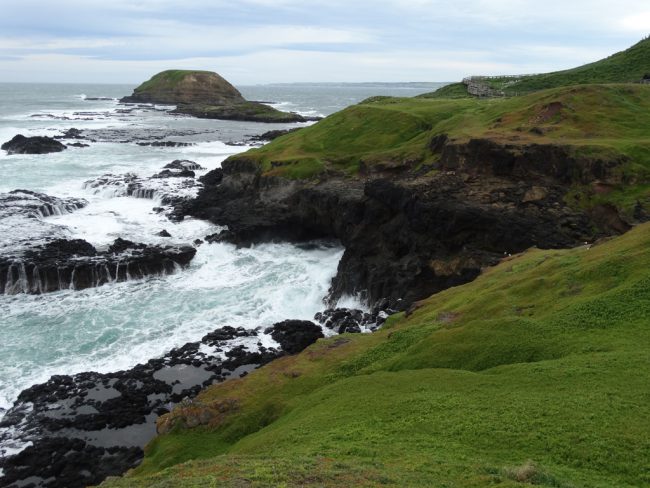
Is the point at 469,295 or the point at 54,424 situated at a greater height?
the point at 469,295

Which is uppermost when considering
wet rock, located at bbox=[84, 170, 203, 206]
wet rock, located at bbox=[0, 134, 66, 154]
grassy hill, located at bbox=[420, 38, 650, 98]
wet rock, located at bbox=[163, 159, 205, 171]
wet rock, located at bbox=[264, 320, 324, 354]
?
grassy hill, located at bbox=[420, 38, 650, 98]

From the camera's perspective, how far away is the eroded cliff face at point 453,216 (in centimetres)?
3750

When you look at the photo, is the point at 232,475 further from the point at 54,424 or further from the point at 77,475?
the point at 54,424

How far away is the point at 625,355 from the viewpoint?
55.1 ft

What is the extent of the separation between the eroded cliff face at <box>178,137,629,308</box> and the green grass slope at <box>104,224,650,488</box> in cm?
1031

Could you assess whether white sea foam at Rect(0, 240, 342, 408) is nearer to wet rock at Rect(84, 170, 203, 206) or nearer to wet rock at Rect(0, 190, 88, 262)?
wet rock at Rect(0, 190, 88, 262)

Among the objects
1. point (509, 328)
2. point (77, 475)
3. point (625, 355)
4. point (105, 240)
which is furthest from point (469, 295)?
point (105, 240)

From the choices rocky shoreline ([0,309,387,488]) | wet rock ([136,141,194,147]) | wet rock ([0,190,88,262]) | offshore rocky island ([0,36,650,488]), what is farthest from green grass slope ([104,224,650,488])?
wet rock ([136,141,194,147])

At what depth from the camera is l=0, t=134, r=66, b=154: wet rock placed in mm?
96250

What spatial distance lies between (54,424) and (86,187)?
5156cm

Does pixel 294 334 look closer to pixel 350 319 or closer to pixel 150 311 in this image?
pixel 350 319

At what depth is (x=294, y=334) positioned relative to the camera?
36344 millimetres

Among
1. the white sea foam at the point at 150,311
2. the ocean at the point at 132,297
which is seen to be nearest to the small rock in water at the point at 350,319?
the ocean at the point at 132,297

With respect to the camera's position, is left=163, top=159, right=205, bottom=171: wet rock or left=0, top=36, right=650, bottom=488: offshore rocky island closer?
left=0, top=36, right=650, bottom=488: offshore rocky island
